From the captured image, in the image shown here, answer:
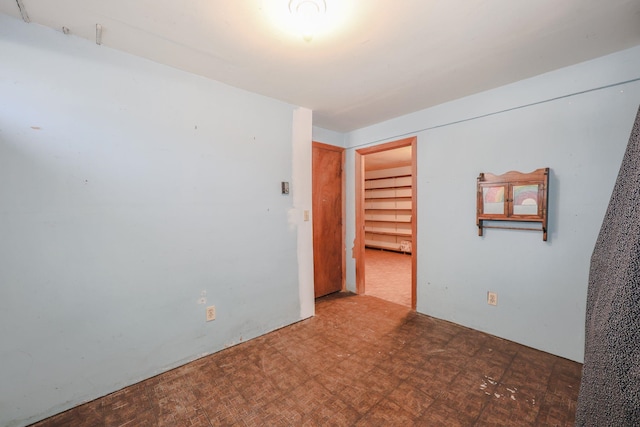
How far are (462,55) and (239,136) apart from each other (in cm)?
177

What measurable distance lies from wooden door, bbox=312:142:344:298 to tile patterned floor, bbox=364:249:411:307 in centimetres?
57

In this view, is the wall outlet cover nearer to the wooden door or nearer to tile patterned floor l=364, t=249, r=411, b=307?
the wooden door

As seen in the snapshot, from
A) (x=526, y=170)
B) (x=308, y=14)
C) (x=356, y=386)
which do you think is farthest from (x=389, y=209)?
(x=308, y=14)

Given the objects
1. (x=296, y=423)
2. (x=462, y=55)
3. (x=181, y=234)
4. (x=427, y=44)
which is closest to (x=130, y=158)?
(x=181, y=234)

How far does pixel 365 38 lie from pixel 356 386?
2.20 metres

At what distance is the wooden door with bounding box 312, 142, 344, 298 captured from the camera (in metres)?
3.24

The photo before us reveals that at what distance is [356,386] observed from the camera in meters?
1.67

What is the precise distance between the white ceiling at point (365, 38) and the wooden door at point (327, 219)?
122 cm

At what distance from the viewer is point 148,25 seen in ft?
4.62

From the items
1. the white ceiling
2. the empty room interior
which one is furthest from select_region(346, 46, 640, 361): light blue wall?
the white ceiling

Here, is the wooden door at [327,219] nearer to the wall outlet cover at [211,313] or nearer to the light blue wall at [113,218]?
the light blue wall at [113,218]

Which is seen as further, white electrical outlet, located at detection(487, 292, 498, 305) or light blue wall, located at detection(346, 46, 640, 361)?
white electrical outlet, located at detection(487, 292, 498, 305)

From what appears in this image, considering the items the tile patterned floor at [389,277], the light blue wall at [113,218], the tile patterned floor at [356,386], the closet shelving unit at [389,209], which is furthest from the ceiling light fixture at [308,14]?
the closet shelving unit at [389,209]

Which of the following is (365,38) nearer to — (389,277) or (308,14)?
(308,14)
